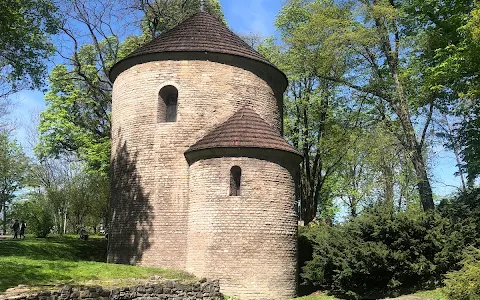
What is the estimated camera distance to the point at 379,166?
23438mm

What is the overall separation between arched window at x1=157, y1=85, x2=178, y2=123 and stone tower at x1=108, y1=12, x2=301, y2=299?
0.04 m

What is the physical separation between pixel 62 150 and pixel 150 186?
13716mm

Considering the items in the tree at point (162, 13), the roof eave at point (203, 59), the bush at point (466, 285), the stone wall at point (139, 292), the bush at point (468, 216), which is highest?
the tree at point (162, 13)

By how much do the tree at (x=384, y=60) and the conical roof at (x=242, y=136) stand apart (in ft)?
22.7

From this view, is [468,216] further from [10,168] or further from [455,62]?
[10,168]

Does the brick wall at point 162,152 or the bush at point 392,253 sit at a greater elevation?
the brick wall at point 162,152

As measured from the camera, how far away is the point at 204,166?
16.0m

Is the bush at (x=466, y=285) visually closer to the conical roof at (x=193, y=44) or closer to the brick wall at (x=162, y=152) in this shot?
the brick wall at (x=162, y=152)

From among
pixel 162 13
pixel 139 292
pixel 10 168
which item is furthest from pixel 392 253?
pixel 10 168

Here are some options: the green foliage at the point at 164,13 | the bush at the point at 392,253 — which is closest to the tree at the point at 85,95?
the green foliage at the point at 164,13

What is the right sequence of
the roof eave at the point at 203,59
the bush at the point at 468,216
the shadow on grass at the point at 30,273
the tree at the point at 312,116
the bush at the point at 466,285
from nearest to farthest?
1. the bush at the point at 466,285
2. the shadow on grass at the point at 30,273
3. the bush at the point at 468,216
4. the roof eave at the point at 203,59
5. the tree at the point at 312,116

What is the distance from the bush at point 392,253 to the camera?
1453 cm

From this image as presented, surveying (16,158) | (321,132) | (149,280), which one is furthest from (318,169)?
(16,158)

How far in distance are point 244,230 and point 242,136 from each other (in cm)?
329
